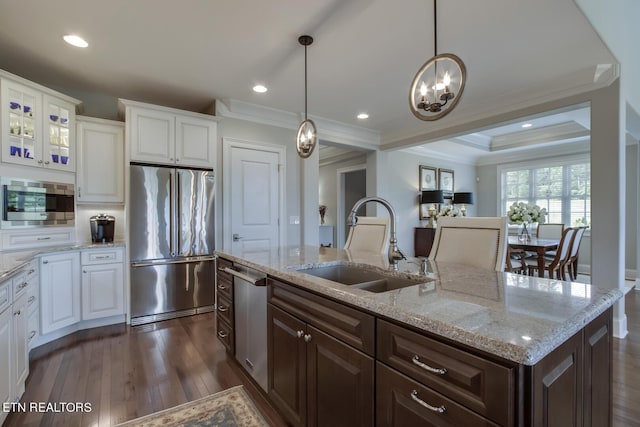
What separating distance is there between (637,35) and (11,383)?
6452 millimetres

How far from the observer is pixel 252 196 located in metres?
4.18

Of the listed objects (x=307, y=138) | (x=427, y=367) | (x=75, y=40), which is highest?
(x=75, y=40)

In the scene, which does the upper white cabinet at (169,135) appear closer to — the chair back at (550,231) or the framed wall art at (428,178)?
the framed wall art at (428,178)

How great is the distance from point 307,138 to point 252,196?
157 centimetres

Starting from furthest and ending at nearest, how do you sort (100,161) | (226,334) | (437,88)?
(100,161), (226,334), (437,88)

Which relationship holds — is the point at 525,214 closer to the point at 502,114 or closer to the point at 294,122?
the point at 502,114

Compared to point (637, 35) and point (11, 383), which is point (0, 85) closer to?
point (11, 383)

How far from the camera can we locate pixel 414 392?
0.95 m

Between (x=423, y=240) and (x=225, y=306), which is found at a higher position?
(x=423, y=240)

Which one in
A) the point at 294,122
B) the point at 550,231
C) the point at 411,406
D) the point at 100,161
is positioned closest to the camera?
the point at 411,406

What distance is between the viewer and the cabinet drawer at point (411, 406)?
2.73ft

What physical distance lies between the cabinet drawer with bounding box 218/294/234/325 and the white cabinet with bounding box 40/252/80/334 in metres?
1.63

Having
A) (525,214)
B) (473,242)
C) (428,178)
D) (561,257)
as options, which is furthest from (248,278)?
(428,178)

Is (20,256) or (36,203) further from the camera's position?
(36,203)
